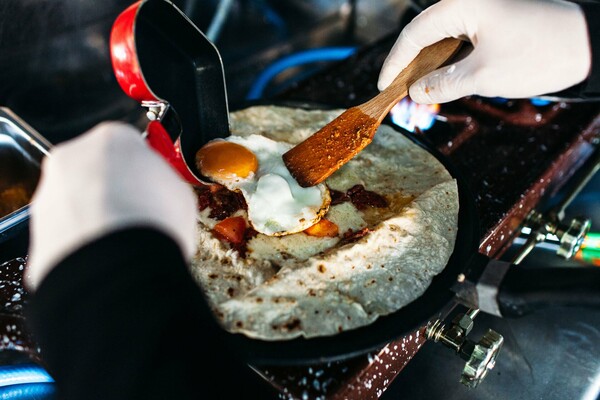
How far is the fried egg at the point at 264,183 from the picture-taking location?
164 centimetres

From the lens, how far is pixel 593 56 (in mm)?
1659

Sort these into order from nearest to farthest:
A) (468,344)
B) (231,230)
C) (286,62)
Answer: (468,344), (231,230), (286,62)

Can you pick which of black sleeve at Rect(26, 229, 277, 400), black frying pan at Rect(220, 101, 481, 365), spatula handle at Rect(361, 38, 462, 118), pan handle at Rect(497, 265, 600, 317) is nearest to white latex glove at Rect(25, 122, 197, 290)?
black sleeve at Rect(26, 229, 277, 400)

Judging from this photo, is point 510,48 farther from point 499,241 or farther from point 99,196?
point 99,196

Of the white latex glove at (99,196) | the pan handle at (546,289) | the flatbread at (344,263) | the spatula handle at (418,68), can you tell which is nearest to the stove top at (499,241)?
the flatbread at (344,263)

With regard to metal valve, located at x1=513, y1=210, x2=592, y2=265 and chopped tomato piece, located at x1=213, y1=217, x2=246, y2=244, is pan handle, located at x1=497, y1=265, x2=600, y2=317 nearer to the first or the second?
metal valve, located at x1=513, y1=210, x2=592, y2=265

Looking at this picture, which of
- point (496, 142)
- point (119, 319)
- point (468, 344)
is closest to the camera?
point (119, 319)

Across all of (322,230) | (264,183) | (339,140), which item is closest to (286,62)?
(339,140)

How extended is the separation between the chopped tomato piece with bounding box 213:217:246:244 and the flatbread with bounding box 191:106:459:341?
0.03 metres

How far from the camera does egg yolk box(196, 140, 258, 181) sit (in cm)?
174

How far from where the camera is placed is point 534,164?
2172 millimetres

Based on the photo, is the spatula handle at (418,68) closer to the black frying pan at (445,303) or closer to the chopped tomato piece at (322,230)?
the chopped tomato piece at (322,230)

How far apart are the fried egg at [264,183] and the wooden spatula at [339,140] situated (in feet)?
0.18

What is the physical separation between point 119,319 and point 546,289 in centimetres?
101
